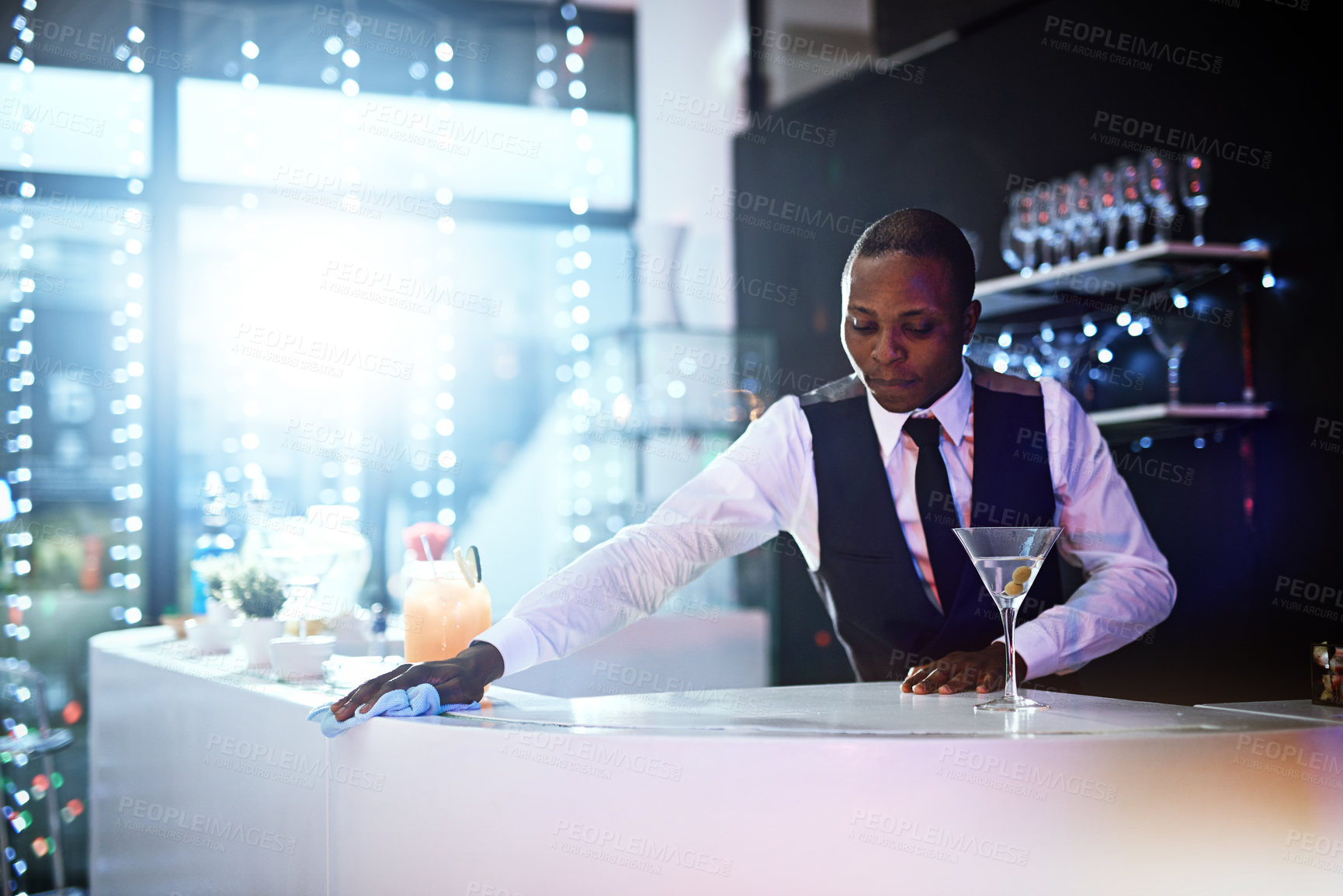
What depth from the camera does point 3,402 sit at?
4.48m

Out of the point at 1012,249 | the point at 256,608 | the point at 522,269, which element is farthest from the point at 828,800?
the point at 522,269

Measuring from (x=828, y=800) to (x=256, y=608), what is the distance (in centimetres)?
143

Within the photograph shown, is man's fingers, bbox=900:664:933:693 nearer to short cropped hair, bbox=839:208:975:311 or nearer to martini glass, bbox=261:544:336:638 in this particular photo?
short cropped hair, bbox=839:208:975:311

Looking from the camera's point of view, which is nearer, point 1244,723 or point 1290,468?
point 1244,723

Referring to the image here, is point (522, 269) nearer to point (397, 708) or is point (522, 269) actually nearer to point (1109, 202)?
point (1109, 202)

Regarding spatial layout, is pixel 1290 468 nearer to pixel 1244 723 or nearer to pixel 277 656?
pixel 1244 723

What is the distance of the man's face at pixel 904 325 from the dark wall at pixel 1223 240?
1.26 m

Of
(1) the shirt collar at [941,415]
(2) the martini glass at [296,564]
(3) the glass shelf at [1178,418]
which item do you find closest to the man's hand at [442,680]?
(2) the martini glass at [296,564]

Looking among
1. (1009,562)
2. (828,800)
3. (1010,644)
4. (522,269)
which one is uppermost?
(522,269)

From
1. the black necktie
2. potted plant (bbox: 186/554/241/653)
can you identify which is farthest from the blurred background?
the black necktie

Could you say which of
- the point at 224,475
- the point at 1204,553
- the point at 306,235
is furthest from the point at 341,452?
the point at 1204,553

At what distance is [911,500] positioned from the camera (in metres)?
2.16

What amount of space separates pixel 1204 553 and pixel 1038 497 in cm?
117

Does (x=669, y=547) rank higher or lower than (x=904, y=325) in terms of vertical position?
lower
